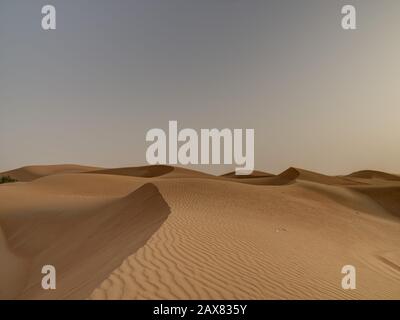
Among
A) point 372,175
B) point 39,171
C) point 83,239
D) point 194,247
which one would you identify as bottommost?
point 372,175

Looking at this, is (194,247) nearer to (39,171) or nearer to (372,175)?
(372,175)

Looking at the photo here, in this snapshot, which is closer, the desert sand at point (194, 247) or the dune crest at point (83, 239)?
the desert sand at point (194, 247)

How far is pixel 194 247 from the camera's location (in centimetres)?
687

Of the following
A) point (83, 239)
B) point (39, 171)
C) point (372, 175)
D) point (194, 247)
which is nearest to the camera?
point (194, 247)

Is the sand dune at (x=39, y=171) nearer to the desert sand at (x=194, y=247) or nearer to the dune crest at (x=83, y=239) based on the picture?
the desert sand at (x=194, y=247)

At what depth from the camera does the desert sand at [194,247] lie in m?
5.20

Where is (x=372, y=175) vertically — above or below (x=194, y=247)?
below

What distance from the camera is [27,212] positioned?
49.6 feet

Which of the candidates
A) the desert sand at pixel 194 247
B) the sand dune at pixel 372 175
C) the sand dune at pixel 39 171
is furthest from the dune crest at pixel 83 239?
the sand dune at pixel 372 175

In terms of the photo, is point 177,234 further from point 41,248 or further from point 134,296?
point 41,248

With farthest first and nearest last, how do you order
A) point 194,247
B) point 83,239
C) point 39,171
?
point 39,171
point 83,239
point 194,247

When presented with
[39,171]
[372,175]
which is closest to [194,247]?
[372,175]

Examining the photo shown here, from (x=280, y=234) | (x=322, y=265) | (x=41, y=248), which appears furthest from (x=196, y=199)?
(x=322, y=265)

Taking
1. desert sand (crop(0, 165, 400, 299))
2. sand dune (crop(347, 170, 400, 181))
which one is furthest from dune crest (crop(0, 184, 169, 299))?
sand dune (crop(347, 170, 400, 181))
